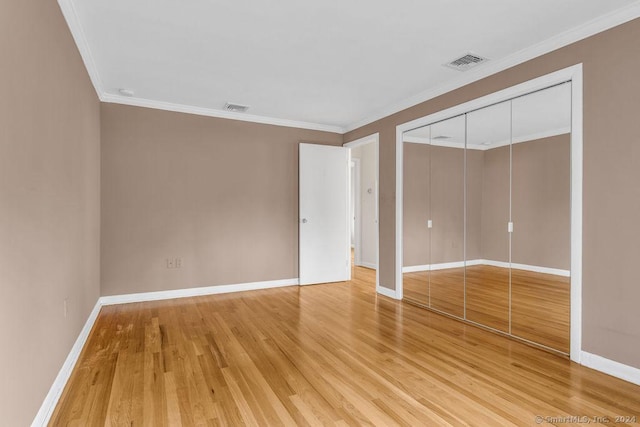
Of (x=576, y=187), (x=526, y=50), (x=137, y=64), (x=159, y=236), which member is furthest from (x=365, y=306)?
(x=137, y=64)

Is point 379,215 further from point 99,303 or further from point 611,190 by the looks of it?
point 99,303

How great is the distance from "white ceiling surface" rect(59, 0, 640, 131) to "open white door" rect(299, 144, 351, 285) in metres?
1.40

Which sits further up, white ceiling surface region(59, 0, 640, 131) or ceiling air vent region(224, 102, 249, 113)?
white ceiling surface region(59, 0, 640, 131)

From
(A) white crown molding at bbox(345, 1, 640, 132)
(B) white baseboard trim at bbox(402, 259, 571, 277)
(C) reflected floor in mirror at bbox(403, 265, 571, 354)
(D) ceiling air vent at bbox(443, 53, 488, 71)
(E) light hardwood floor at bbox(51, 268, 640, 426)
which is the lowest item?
(E) light hardwood floor at bbox(51, 268, 640, 426)

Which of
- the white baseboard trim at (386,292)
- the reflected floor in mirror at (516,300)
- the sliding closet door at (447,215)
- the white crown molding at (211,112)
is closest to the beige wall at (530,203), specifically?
the reflected floor in mirror at (516,300)

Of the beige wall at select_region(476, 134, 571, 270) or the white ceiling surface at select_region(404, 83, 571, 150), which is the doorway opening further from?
the beige wall at select_region(476, 134, 571, 270)

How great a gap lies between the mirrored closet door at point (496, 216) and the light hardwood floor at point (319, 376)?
0.34 m

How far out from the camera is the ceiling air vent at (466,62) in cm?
311

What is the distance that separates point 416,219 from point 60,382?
12.4 ft

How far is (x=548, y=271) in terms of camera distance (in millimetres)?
2928

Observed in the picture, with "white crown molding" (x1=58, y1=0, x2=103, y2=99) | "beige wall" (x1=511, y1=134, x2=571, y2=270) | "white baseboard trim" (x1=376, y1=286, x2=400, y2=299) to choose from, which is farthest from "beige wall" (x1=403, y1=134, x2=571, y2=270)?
"white crown molding" (x1=58, y1=0, x2=103, y2=99)

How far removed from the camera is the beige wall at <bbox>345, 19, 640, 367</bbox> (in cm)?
232

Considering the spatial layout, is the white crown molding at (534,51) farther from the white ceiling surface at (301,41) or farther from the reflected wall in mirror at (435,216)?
the reflected wall in mirror at (435,216)

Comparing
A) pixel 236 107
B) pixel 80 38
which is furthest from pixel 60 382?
pixel 236 107
